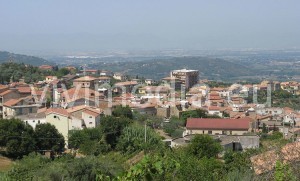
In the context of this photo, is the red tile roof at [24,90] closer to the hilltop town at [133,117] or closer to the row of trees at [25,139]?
the hilltop town at [133,117]

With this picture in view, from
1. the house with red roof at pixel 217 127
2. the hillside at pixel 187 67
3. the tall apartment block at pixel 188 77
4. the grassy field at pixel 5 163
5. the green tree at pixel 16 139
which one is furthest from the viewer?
the hillside at pixel 187 67

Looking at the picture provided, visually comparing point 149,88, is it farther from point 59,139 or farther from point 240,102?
point 59,139

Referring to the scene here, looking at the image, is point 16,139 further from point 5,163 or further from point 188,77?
point 188,77

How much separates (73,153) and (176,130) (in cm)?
657

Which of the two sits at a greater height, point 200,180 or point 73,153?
point 200,180

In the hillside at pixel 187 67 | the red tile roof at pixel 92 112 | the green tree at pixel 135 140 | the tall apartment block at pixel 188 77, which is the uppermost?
the red tile roof at pixel 92 112

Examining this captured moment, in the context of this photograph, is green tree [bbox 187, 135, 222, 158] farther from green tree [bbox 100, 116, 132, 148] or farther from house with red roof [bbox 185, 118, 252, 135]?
house with red roof [bbox 185, 118, 252, 135]

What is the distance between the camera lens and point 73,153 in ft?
53.8

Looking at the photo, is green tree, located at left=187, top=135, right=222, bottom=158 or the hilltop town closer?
green tree, located at left=187, top=135, right=222, bottom=158

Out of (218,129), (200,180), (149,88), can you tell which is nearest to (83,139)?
(218,129)

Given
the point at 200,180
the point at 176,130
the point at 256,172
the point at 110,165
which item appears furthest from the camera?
the point at 176,130

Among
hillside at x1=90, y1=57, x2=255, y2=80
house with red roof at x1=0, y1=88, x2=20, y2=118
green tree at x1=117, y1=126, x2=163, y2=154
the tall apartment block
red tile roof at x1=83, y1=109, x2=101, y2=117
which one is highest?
house with red roof at x1=0, y1=88, x2=20, y2=118

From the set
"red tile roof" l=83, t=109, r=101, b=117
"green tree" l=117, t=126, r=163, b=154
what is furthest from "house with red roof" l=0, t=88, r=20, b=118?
"green tree" l=117, t=126, r=163, b=154

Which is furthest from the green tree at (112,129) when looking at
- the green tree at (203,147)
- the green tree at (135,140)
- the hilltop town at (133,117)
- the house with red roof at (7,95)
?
the house with red roof at (7,95)
